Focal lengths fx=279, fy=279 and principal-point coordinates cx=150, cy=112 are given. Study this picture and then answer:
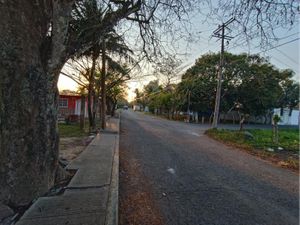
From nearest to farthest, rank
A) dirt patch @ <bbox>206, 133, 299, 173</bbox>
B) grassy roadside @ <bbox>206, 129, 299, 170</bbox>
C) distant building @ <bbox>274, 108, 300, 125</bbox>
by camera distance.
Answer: dirt patch @ <bbox>206, 133, 299, 173</bbox>, grassy roadside @ <bbox>206, 129, 299, 170</bbox>, distant building @ <bbox>274, 108, 300, 125</bbox>

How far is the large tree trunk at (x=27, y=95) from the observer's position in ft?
13.0

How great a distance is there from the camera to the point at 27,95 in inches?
162

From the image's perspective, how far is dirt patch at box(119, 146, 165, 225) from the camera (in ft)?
13.6

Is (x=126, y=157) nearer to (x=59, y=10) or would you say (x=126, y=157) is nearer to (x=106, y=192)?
(x=106, y=192)

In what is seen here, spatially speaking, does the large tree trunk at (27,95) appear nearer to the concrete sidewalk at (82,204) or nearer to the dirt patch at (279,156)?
the concrete sidewalk at (82,204)

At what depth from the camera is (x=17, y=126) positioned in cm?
405

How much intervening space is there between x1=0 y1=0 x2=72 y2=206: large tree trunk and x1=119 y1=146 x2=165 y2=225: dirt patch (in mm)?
1379

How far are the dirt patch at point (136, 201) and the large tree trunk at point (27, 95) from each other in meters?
1.38

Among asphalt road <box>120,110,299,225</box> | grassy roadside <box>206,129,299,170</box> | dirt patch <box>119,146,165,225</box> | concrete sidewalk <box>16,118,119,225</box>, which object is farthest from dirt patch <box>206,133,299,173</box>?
concrete sidewalk <box>16,118,119,225</box>

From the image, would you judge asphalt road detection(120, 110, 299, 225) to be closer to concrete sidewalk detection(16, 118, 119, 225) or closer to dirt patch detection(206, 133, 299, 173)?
dirt patch detection(206, 133, 299, 173)

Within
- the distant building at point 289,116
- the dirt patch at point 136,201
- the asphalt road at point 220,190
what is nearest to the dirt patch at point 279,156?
the asphalt road at point 220,190

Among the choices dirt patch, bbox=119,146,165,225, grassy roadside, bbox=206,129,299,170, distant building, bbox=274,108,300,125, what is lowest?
dirt patch, bbox=119,146,165,225

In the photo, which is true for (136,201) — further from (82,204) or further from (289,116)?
(289,116)

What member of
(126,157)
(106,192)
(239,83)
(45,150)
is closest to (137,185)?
(106,192)
